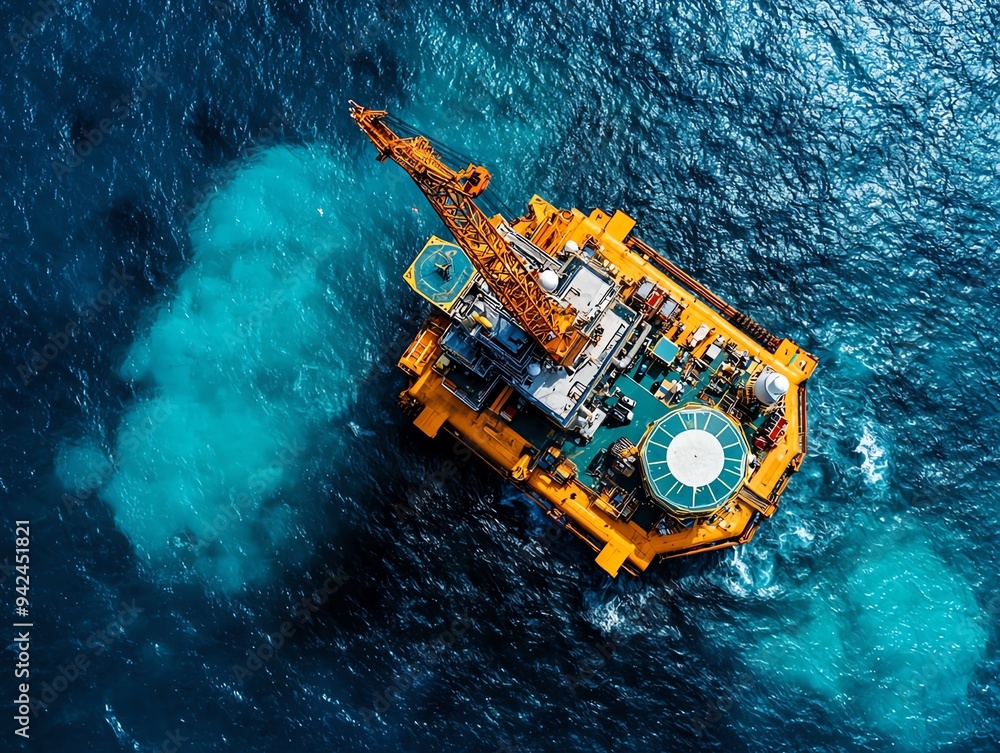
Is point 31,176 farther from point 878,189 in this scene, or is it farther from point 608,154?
point 878,189

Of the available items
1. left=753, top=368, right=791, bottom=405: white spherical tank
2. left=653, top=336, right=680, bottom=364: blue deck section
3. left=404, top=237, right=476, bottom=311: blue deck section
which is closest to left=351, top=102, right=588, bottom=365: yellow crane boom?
left=404, top=237, right=476, bottom=311: blue deck section

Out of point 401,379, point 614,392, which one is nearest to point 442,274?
Answer: point 401,379

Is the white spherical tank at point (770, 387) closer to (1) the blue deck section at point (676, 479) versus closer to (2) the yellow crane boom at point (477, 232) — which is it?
(1) the blue deck section at point (676, 479)

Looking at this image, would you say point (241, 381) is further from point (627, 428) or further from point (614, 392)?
point (627, 428)

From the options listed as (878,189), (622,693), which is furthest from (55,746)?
(878,189)

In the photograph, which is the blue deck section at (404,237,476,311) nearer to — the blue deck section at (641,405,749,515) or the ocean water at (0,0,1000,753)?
the ocean water at (0,0,1000,753)
